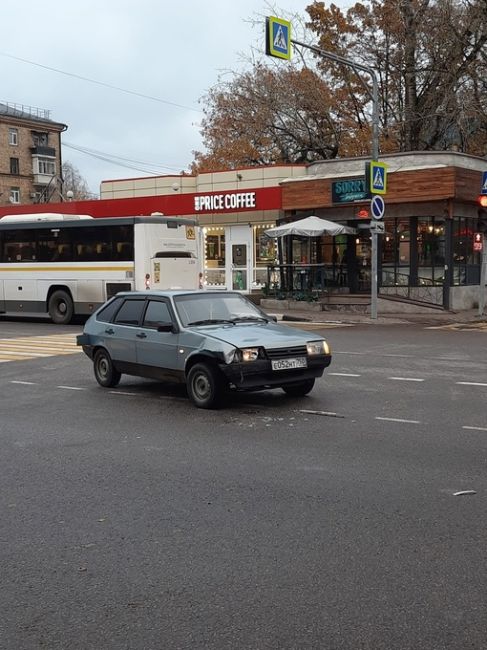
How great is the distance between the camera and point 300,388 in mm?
9508

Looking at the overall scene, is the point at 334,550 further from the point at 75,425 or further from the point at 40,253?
the point at 40,253

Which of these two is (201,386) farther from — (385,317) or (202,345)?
(385,317)

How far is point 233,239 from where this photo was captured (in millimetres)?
30656

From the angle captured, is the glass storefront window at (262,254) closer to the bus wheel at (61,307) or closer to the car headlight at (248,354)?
the bus wheel at (61,307)

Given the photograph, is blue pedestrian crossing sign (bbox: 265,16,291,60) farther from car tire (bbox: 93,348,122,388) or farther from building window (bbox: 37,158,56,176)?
building window (bbox: 37,158,56,176)

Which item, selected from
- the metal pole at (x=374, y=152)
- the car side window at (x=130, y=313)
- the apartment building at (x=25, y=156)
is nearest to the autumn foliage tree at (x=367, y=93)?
the metal pole at (x=374, y=152)

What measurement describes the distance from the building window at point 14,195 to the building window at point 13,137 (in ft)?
16.3

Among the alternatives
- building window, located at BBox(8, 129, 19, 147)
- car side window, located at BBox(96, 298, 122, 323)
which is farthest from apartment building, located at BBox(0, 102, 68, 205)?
car side window, located at BBox(96, 298, 122, 323)

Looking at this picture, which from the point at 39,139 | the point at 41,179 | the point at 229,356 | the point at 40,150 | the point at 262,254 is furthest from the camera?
the point at 39,139

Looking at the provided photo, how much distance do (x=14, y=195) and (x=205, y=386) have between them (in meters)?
78.9

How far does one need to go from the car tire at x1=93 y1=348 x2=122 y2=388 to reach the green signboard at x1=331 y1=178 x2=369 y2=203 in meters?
16.5

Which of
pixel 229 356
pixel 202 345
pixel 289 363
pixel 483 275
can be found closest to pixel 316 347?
pixel 289 363

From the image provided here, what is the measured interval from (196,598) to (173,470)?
2479mm

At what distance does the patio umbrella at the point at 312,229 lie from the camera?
25062 mm
